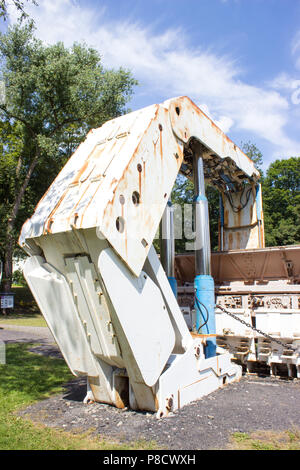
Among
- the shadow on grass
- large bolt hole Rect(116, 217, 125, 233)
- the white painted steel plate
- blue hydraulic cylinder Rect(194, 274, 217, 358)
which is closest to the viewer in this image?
the white painted steel plate

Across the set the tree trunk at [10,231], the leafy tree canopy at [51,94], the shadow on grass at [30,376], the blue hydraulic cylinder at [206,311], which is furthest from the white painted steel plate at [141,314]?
the tree trunk at [10,231]

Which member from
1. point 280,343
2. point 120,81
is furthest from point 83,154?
point 120,81

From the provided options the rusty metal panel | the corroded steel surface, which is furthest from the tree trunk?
the corroded steel surface

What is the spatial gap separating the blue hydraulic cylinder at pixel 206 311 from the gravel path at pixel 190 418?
0.64 m

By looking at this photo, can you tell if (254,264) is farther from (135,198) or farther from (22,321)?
(22,321)

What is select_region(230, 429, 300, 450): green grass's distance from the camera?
3328 millimetres

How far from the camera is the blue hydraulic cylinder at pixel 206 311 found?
555 centimetres

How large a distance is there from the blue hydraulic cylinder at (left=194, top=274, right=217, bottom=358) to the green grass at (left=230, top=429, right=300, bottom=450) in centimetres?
188

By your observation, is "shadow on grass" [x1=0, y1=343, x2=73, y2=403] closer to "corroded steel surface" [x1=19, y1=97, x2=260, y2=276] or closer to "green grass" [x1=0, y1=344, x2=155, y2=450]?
"green grass" [x1=0, y1=344, x2=155, y2=450]

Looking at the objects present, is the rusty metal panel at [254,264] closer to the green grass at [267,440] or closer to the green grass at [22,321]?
the green grass at [267,440]

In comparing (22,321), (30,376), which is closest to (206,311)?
(30,376)

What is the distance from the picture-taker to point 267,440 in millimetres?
3504

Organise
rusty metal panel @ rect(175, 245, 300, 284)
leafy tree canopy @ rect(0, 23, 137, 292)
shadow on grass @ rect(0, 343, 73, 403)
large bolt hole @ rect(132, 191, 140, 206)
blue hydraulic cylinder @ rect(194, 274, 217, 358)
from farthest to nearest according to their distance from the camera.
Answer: leafy tree canopy @ rect(0, 23, 137, 292), rusty metal panel @ rect(175, 245, 300, 284), blue hydraulic cylinder @ rect(194, 274, 217, 358), shadow on grass @ rect(0, 343, 73, 403), large bolt hole @ rect(132, 191, 140, 206)
